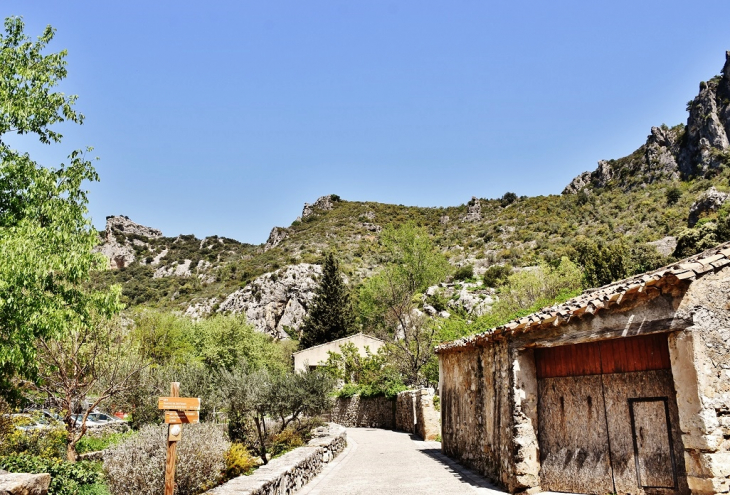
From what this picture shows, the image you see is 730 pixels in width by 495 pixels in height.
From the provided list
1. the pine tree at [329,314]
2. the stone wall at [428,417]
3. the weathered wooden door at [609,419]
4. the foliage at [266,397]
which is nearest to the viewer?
the weathered wooden door at [609,419]

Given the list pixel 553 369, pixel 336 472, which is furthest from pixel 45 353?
pixel 553 369

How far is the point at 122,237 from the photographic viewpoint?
110 meters

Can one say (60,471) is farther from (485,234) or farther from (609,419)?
(485,234)

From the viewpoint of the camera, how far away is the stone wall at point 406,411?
2519 centimetres

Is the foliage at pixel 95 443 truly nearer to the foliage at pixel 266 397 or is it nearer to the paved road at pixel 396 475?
the foliage at pixel 266 397

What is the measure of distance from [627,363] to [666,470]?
173 cm

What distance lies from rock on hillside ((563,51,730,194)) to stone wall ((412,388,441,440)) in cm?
4907

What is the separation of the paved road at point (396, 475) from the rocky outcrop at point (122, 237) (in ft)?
304

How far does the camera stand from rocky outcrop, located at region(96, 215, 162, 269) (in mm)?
101000

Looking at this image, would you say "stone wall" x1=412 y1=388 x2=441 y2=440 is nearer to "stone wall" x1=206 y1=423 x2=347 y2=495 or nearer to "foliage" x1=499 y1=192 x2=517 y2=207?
"stone wall" x1=206 y1=423 x2=347 y2=495

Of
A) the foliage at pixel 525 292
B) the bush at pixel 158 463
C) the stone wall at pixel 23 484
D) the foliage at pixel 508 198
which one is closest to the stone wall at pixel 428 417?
the foliage at pixel 525 292

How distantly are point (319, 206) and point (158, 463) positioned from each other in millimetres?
97984

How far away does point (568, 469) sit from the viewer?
29.7 feet

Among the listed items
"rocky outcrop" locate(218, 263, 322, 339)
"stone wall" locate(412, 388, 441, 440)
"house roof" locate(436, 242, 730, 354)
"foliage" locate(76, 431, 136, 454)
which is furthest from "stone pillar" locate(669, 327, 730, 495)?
"rocky outcrop" locate(218, 263, 322, 339)
